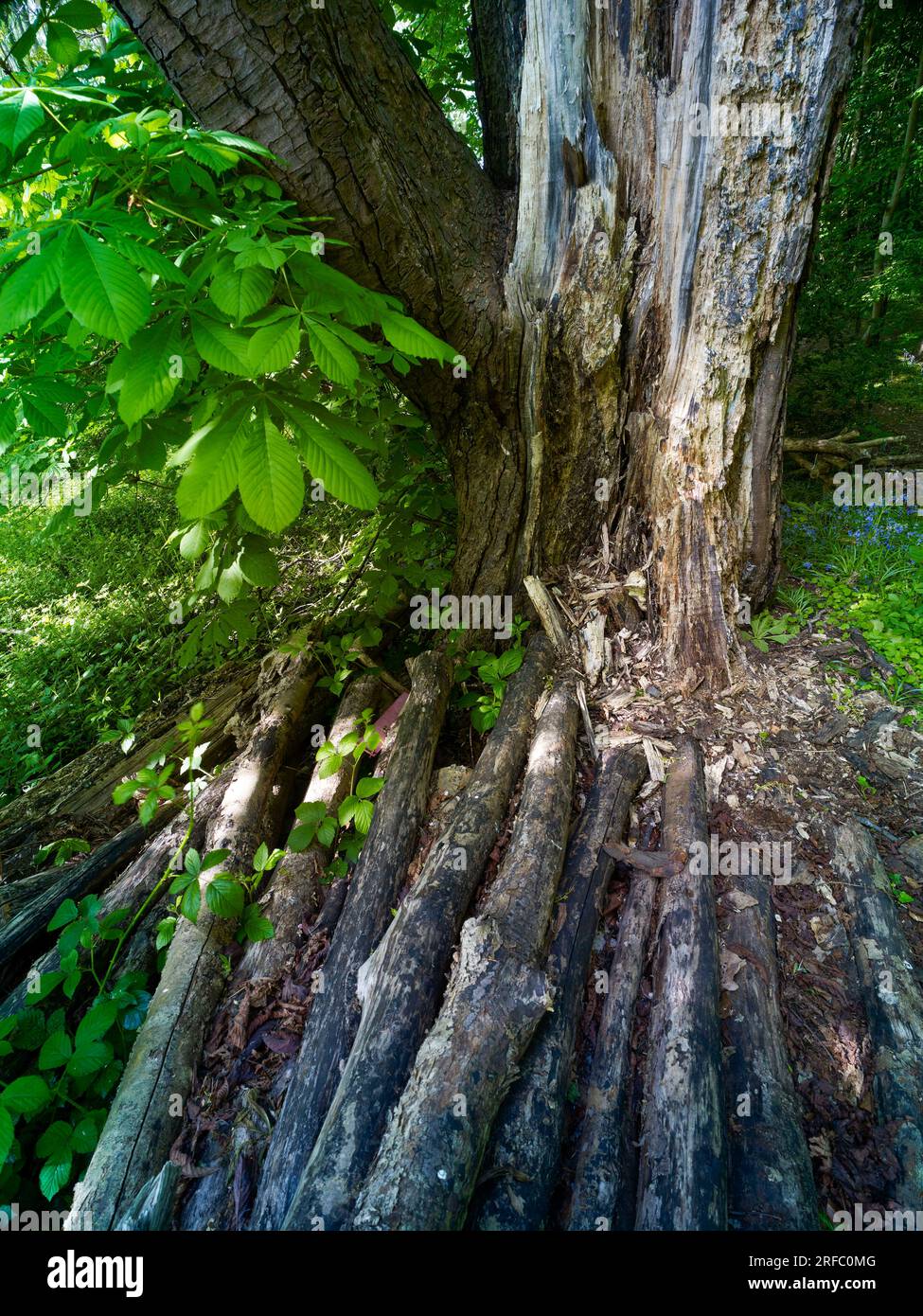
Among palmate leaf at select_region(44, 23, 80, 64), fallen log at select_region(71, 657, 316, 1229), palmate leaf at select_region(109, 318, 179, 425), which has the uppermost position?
palmate leaf at select_region(44, 23, 80, 64)

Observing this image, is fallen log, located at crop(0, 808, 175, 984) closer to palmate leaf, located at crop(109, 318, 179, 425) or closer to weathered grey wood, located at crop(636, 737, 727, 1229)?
palmate leaf, located at crop(109, 318, 179, 425)

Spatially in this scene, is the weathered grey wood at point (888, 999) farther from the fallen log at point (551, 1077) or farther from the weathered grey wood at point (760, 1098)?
the fallen log at point (551, 1077)

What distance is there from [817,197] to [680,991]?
288 cm

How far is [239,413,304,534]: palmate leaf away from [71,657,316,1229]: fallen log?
151cm

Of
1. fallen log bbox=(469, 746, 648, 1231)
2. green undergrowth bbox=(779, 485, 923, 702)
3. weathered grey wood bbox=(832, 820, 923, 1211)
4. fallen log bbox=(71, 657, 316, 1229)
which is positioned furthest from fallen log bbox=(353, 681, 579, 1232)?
green undergrowth bbox=(779, 485, 923, 702)

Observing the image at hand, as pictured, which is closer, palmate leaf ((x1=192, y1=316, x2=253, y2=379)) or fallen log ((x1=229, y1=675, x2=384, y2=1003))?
palmate leaf ((x1=192, y1=316, x2=253, y2=379))

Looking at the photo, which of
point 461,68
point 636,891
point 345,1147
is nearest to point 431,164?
point 461,68

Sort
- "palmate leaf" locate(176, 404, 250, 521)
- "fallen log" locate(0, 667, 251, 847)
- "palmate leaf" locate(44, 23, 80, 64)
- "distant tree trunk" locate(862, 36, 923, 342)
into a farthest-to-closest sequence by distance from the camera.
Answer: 1. "distant tree trunk" locate(862, 36, 923, 342)
2. "fallen log" locate(0, 667, 251, 847)
3. "palmate leaf" locate(44, 23, 80, 64)
4. "palmate leaf" locate(176, 404, 250, 521)

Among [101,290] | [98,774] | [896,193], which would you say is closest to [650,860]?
[101,290]

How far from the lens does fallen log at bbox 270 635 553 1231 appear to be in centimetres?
146

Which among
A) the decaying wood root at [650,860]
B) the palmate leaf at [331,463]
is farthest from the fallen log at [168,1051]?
the palmate leaf at [331,463]

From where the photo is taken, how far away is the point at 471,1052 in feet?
5.08

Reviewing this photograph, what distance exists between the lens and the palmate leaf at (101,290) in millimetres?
1333

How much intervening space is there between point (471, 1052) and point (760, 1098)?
0.77 meters
